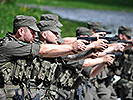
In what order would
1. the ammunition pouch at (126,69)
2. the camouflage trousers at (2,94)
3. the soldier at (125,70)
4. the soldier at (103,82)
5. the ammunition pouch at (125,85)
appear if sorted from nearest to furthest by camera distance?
the camouflage trousers at (2,94) < the soldier at (103,82) < the soldier at (125,70) < the ammunition pouch at (126,69) < the ammunition pouch at (125,85)

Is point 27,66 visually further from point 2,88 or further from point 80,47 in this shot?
point 80,47

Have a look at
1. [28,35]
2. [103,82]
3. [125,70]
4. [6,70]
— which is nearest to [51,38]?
[28,35]

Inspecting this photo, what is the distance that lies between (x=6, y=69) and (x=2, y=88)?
407 mm

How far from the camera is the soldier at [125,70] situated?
9.63m

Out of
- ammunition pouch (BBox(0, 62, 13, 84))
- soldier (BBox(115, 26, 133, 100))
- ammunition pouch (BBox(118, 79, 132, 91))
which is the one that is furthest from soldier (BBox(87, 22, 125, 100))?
ammunition pouch (BBox(0, 62, 13, 84))

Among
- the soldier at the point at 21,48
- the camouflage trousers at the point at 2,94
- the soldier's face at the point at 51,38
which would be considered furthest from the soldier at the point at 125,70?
the camouflage trousers at the point at 2,94

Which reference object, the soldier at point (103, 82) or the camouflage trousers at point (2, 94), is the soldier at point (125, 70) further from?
the camouflage trousers at point (2, 94)

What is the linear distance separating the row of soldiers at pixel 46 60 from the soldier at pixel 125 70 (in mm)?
1858

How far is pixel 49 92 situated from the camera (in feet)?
20.5

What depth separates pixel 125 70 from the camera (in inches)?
395

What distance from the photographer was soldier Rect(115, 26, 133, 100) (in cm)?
963

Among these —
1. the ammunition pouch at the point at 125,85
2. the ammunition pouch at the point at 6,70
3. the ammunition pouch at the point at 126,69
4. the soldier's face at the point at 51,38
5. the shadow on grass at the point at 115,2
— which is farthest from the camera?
the shadow on grass at the point at 115,2

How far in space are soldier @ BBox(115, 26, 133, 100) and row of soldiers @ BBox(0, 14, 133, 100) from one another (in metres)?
1.86

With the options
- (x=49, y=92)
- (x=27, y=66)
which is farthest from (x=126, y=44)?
(x=27, y=66)
